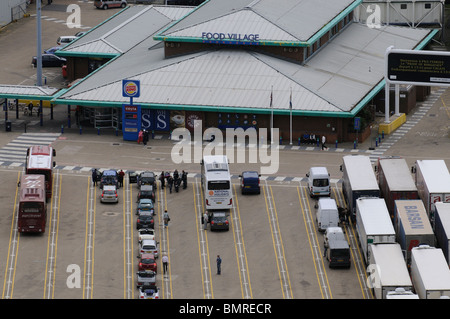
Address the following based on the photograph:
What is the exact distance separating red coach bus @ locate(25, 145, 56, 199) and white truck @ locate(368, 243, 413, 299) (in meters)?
35.9

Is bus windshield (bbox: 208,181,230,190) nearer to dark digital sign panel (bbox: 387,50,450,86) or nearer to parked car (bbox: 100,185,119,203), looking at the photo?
parked car (bbox: 100,185,119,203)

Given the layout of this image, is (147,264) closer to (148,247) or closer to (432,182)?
(148,247)

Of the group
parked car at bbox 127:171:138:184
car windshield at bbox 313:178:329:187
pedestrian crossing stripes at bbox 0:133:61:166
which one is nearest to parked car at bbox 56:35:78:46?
pedestrian crossing stripes at bbox 0:133:61:166

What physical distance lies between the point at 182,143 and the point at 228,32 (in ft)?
60.6

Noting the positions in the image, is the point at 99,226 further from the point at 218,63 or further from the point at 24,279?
the point at 218,63

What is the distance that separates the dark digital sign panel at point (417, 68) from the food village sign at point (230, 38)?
18.1 meters

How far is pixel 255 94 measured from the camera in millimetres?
127562

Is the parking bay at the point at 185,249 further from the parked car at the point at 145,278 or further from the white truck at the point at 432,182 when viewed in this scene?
the white truck at the point at 432,182

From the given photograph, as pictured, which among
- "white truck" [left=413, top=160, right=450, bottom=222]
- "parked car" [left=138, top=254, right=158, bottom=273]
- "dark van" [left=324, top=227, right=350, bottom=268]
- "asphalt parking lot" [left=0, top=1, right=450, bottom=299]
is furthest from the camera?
"white truck" [left=413, top=160, right=450, bottom=222]

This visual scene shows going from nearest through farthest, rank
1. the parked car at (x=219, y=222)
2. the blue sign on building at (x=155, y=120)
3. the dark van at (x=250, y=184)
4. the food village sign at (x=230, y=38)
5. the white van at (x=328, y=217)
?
the white van at (x=328, y=217)
the parked car at (x=219, y=222)
the dark van at (x=250, y=184)
the blue sign on building at (x=155, y=120)
the food village sign at (x=230, y=38)

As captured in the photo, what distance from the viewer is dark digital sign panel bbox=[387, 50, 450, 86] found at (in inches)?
5027

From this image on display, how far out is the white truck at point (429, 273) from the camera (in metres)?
81.3

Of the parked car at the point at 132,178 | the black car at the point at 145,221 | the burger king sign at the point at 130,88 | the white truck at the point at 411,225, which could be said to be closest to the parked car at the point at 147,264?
the black car at the point at 145,221

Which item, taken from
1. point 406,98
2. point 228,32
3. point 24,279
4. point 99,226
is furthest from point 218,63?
point 24,279
